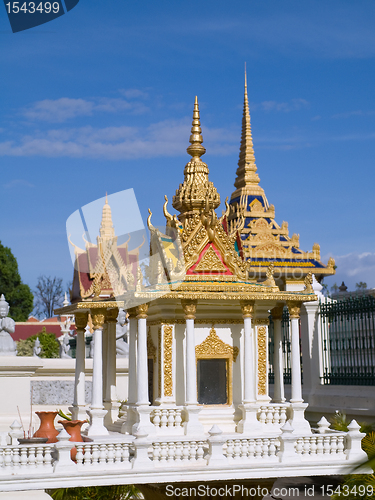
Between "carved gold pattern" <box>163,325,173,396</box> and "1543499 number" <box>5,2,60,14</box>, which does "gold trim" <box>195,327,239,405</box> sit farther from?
"1543499 number" <box>5,2,60,14</box>

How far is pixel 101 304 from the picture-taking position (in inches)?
513

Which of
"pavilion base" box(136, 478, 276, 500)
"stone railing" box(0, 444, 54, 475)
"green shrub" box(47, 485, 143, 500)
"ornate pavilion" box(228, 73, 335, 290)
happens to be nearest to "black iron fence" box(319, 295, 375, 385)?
"pavilion base" box(136, 478, 276, 500)

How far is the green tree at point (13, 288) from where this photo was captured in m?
59.2

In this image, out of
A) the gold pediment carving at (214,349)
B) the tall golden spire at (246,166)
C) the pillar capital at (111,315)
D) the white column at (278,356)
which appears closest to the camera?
the gold pediment carving at (214,349)

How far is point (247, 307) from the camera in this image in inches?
503

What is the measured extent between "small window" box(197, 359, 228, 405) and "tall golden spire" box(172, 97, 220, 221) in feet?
10.2

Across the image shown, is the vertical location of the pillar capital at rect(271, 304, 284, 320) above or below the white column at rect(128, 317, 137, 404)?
above

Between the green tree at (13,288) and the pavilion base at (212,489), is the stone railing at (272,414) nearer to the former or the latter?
the pavilion base at (212,489)

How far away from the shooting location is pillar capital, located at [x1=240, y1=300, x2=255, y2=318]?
502 inches

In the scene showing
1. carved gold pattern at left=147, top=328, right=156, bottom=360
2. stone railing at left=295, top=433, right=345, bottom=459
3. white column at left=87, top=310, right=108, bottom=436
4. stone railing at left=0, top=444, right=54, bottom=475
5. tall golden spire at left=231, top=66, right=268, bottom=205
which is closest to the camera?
stone railing at left=0, top=444, right=54, bottom=475

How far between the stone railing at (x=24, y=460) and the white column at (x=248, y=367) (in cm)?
390

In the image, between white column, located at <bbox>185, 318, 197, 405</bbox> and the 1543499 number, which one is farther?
white column, located at <bbox>185, 318, 197, 405</bbox>

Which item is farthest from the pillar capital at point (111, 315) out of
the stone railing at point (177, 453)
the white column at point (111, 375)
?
the stone railing at point (177, 453)

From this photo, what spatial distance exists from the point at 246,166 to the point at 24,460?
32043mm
